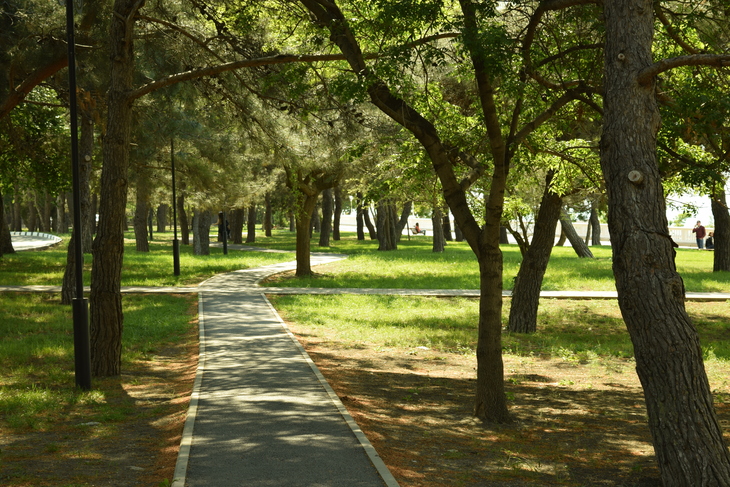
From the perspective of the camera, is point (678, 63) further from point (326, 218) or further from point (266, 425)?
point (326, 218)

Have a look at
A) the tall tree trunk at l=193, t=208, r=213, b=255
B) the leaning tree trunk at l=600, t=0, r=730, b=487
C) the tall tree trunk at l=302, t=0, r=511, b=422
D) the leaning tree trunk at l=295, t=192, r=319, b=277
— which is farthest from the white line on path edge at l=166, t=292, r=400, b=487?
the tall tree trunk at l=193, t=208, r=213, b=255

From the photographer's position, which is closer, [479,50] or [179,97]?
[479,50]

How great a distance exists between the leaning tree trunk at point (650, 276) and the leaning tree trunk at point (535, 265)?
7.83 meters

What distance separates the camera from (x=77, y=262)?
905 cm

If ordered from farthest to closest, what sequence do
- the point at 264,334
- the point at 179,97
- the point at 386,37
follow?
the point at 179,97 < the point at 264,334 < the point at 386,37

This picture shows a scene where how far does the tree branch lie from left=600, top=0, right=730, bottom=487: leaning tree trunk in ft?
0.19

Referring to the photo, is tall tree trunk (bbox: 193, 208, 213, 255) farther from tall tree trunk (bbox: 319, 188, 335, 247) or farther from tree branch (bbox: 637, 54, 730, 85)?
tree branch (bbox: 637, 54, 730, 85)

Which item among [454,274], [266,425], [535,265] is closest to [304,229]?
[454,274]

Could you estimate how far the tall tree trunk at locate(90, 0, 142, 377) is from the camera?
10047 mm

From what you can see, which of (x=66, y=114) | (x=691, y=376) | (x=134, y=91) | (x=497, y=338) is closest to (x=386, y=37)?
(x=134, y=91)

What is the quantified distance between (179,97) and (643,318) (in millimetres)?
11177

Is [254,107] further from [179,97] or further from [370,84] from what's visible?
[370,84]

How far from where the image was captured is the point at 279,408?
7.91 m

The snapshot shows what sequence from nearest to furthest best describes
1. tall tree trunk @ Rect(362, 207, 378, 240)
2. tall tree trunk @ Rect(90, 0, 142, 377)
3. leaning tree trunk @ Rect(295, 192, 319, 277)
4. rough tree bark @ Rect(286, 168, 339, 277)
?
tall tree trunk @ Rect(90, 0, 142, 377) < rough tree bark @ Rect(286, 168, 339, 277) < leaning tree trunk @ Rect(295, 192, 319, 277) < tall tree trunk @ Rect(362, 207, 378, 240)
